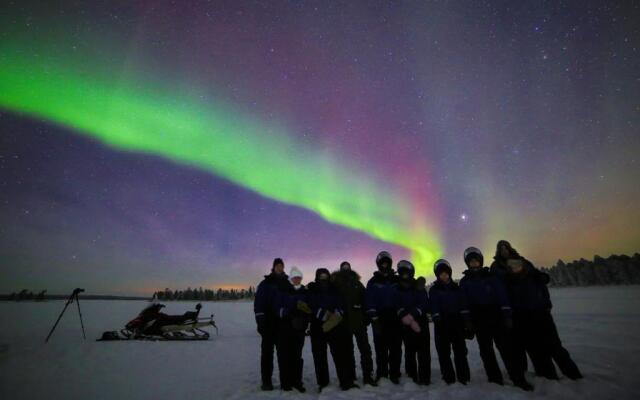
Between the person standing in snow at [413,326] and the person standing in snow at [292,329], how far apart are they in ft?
6.99

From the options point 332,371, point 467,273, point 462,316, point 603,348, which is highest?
point 467,273

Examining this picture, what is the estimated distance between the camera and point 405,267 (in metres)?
7.45

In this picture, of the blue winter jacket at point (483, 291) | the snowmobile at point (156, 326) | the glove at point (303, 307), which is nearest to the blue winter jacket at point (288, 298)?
the glove at point (303, 307)

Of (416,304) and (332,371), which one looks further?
(332,371)

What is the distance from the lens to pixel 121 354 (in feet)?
35.6

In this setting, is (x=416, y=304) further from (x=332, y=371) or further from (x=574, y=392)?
(x=332, y=371)

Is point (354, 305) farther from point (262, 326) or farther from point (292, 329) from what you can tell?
point (262, 326)

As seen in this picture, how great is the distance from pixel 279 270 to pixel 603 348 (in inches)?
329

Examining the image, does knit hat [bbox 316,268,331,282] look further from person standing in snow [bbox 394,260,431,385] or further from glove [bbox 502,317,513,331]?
glove [bbox 502,317,513,331]

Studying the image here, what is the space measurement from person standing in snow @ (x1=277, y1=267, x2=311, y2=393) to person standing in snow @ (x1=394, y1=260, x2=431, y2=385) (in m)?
2.13

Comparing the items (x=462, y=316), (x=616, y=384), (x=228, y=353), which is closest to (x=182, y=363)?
(x=228, y=353)

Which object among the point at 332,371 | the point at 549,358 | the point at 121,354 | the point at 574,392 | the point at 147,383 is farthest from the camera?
the point at 121,354

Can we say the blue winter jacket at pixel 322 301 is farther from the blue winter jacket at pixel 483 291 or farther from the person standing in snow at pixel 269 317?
the blue winter jacket at pixel 483 291

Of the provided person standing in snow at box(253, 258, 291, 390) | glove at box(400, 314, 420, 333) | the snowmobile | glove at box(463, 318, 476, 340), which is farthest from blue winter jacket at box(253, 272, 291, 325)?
the snowmobile
